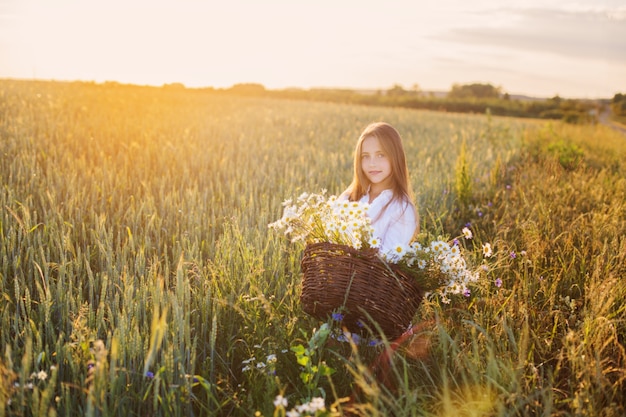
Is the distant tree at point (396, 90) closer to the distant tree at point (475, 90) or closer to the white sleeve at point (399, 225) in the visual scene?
the distant tree at point (475, 90)

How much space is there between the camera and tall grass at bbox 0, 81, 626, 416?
6.20 feet

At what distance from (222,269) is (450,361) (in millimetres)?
1338

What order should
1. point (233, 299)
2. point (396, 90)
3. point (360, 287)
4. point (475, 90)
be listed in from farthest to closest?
point (475, 90) → point (396, 90) → point (233, 299) → point (360, 287)

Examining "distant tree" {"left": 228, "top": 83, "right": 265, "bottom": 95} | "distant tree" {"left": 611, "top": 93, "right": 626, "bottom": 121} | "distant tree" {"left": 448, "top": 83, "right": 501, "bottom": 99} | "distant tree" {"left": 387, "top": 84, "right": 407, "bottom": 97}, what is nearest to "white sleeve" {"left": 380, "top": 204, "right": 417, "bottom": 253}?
"distant tree" {"left": 611, "top": 93, "right": 626, "bottom": 121}

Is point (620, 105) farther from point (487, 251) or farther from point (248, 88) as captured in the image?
point (487, 251)

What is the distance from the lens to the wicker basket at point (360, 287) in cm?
229

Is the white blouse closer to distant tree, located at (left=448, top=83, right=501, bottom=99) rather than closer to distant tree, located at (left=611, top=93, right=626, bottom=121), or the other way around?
distant tree, located at (left=611, top=93, right=626, bottom=121)

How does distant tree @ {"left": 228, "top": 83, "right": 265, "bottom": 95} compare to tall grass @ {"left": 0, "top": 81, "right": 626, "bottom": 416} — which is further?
distant tree @ {"left": 228, "top": 83, "right": 265, "bottom": 95}

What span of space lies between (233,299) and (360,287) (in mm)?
779

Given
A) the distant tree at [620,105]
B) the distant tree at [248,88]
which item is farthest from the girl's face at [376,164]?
the distant tree at [248,88]

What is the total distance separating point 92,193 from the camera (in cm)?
428

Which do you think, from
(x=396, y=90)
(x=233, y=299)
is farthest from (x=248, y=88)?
(x=233, y=299)

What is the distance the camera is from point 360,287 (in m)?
2.30

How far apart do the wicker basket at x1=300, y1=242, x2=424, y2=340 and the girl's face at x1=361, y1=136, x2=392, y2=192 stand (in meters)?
0.87
